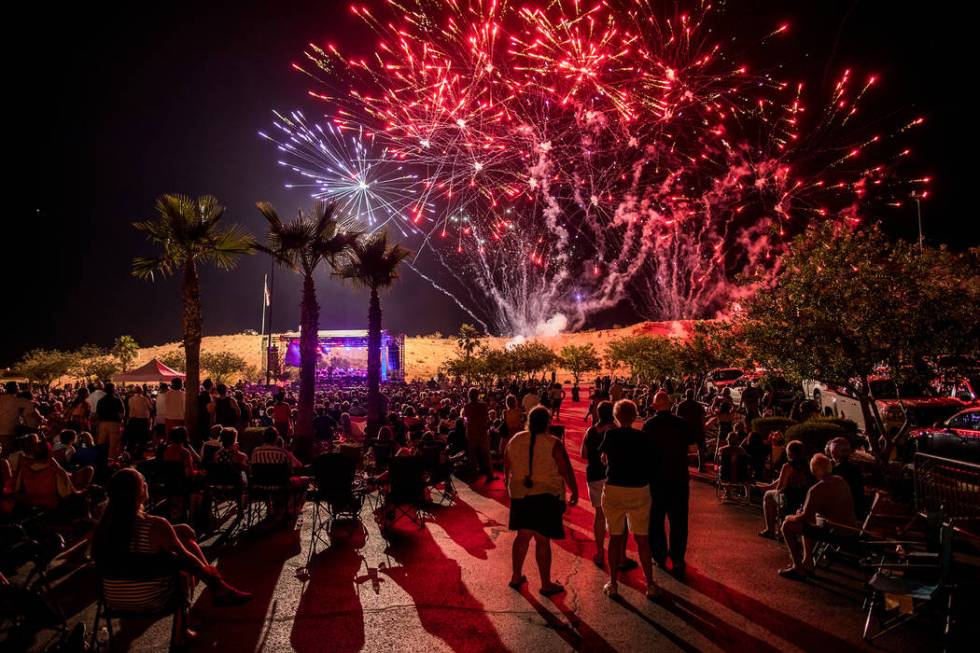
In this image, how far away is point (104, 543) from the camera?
3711mm

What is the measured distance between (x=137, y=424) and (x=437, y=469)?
282 inches

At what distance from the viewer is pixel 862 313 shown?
8.88 meters

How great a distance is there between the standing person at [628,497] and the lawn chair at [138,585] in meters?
3.47

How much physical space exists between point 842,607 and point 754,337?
19.0 feet

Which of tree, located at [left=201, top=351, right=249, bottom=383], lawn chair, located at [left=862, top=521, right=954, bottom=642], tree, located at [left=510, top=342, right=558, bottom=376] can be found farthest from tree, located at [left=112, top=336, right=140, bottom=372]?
lawn chair, located at [left=862, top=521, right=954, bottom=642]

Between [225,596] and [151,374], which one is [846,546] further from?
[151,374]

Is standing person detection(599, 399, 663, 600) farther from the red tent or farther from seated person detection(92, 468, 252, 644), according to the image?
the red tent

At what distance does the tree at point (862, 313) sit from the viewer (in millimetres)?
8344

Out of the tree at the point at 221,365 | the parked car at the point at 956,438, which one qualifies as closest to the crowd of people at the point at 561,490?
the parked car at the point at 956,438

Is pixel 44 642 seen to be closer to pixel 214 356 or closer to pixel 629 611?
pixel 629 611

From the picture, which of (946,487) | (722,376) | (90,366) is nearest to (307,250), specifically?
(946,487)

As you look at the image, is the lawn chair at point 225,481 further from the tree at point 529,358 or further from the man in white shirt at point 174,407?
the tree at point 529,358

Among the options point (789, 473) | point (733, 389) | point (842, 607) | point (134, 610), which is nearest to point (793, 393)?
point (733, 389)

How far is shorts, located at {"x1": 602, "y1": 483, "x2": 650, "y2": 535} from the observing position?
5.10m
